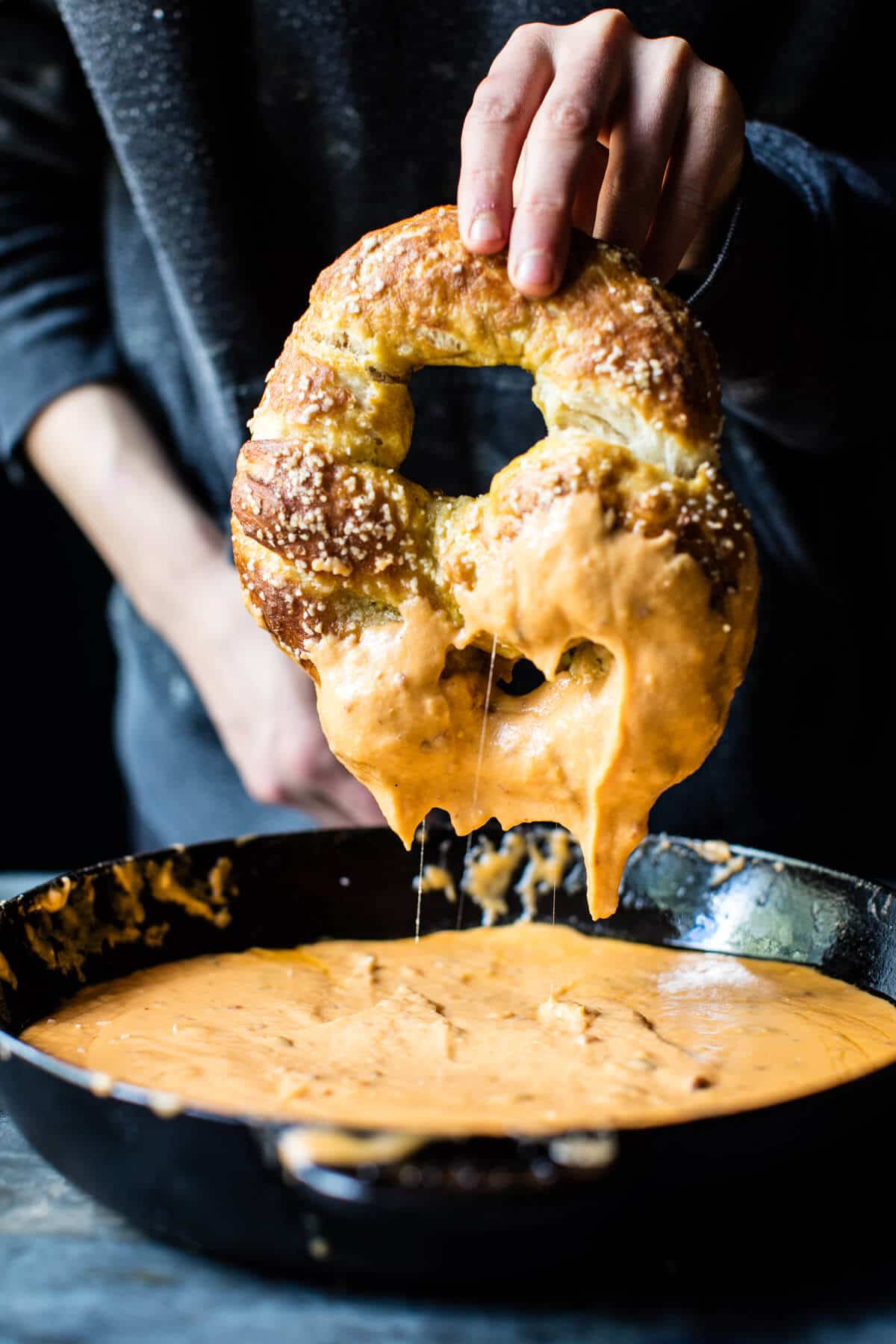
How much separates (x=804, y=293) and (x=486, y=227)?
22.2 inches

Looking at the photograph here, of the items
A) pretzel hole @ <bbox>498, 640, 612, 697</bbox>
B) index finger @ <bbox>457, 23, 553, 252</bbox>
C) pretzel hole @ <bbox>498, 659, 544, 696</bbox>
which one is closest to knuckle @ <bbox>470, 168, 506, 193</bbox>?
index finger @ <bbox>457, 23, 553, 252</bbox>

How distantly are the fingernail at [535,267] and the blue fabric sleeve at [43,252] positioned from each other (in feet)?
3.81

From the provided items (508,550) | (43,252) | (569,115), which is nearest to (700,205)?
(569,115)

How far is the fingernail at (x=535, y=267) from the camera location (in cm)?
100

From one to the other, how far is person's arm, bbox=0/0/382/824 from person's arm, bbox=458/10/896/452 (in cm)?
75

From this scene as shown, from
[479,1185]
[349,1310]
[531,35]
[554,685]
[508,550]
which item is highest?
[531,35]

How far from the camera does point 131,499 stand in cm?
193

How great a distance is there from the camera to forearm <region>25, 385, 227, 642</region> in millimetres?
1893

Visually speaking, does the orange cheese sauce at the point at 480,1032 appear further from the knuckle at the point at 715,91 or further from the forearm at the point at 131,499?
the knuckle at the point at 715,91

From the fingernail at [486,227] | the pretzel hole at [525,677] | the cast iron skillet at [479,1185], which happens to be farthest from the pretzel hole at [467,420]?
the cast iron skillet at [479,1185]

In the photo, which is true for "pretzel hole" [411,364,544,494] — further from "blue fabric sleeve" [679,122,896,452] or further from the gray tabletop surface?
the gray tabletop surface

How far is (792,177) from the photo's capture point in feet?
4.75

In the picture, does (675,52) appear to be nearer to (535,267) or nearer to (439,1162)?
(535,267)

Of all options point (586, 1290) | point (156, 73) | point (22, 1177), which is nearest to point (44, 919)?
point (22, 1177)
